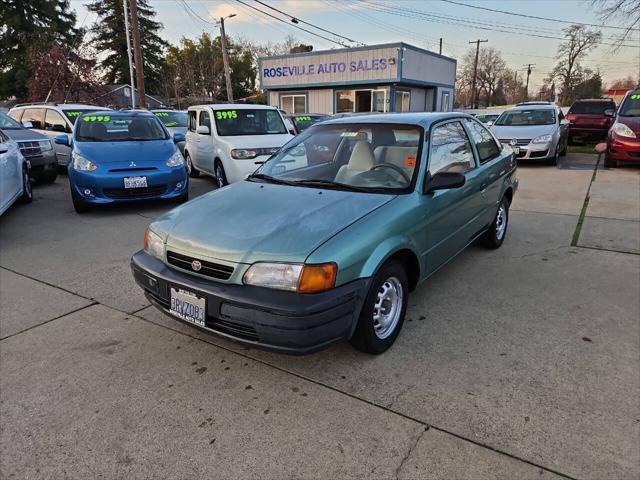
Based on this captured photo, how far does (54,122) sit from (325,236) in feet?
35.6

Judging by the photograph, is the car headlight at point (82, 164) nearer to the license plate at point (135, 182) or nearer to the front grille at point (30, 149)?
the license plate at point (135, 182)

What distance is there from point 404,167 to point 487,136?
193 cm

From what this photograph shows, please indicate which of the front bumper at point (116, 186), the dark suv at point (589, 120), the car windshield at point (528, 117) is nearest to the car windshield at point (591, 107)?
the dark suv at point (589, 120)

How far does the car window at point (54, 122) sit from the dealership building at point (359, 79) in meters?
17.3

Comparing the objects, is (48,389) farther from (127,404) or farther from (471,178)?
(471,178)

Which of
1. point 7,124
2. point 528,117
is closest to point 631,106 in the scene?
point 528,117

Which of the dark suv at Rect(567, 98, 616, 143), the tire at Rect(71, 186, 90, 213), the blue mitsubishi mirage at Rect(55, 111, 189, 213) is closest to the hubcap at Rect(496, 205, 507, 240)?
the blue mitsubishi mirage at Rect(55, 111, 189, 213)

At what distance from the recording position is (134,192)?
6.68 metres

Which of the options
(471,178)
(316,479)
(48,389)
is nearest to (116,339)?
(48,389)

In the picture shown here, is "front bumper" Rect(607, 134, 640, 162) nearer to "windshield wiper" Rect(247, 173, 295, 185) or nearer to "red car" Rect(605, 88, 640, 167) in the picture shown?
"red car" Rect(605, 88, 640, 167)

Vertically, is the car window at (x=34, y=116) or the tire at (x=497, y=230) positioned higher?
the car window at (x=34, y=116)

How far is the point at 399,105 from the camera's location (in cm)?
2627

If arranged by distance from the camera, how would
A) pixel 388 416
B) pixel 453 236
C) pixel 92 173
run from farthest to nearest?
1. pixel 92 173
2. pixel 453 236
3. pixel 388 416

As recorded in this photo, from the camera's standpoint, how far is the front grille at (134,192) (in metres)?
6.55
